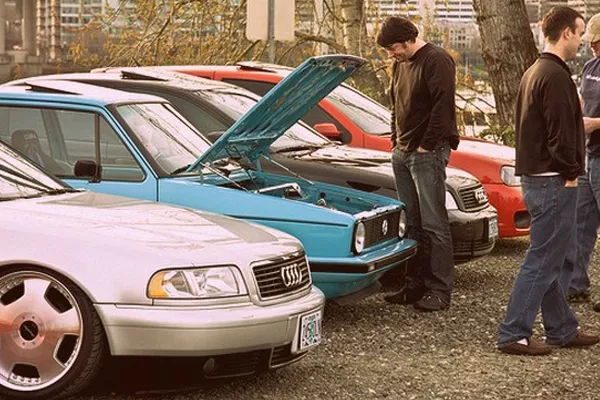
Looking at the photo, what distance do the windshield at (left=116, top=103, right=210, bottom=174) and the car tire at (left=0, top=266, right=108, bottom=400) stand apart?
2270mm

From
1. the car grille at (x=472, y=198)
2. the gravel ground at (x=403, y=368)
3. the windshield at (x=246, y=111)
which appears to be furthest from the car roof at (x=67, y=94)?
the car grille at (x=472, y=198)

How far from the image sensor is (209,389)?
6.58 meters

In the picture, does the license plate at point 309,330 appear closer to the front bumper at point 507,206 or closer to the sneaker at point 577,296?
the sneaker at point 577,296

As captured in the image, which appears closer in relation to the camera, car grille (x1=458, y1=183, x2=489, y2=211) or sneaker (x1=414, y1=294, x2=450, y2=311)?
sneaker (x1=414, y1=294, x2=450, y2=311)

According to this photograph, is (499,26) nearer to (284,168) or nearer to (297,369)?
(284,168)

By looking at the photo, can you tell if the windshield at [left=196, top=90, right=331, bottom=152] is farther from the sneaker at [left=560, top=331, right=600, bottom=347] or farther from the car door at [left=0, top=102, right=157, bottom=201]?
the sneaker at [left=560, top=331, right=600, bottom=347]

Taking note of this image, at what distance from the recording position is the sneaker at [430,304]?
9.06m

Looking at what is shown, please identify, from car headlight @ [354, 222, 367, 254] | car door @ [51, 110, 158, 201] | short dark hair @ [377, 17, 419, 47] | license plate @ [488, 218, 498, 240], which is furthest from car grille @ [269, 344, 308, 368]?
license plate @ [488, 218, 498, 240]

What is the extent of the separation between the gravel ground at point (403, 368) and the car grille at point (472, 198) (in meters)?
0.78

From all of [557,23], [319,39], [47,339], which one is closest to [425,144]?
[557,23]

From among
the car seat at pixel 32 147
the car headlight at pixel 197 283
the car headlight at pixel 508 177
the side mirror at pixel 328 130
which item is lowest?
the car headlight at pixel 508 177

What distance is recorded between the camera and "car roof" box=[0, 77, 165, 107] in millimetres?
8594

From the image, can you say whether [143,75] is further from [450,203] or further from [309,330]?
[309,330]

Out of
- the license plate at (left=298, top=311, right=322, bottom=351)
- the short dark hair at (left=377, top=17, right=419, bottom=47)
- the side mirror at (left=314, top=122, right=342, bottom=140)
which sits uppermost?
the short dark hair at (left=377, top=17, right=419, bottom=47)
